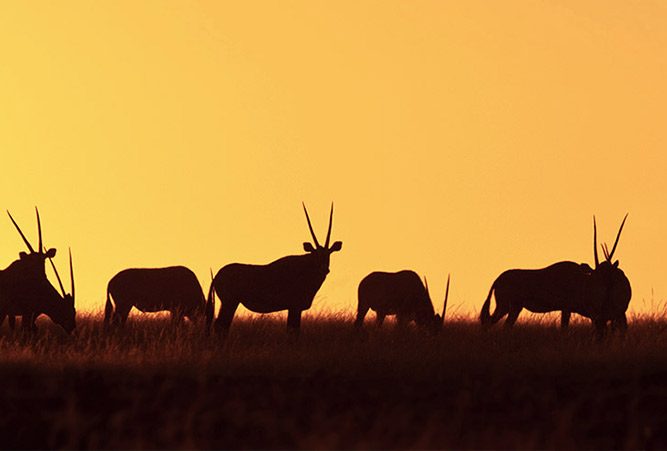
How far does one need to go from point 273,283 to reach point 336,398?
9075 mm

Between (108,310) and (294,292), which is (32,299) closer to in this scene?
(108,310)

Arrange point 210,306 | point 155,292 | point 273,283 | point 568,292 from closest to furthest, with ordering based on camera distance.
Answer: point 210,306 → point 273,283 → point 568,292 → point 155,292

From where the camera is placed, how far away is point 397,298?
22.5 m

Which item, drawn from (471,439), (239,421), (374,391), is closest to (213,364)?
(374,391)

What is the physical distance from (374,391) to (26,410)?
2.97 m

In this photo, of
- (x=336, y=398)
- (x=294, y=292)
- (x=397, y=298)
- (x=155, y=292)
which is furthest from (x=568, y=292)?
(x=336, y=398)

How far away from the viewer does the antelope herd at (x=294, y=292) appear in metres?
20.5

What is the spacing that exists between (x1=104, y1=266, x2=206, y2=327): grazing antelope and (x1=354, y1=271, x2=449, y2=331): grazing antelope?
9.01 feet

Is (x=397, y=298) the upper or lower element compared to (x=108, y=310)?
upper

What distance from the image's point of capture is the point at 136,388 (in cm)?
1212

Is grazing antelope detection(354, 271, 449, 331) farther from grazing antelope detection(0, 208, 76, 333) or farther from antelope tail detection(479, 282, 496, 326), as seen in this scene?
grazing antelope detection(0, 208, 76, 333)

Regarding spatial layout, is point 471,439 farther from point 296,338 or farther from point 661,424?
point 296,338

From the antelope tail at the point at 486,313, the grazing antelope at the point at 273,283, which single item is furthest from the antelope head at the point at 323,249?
the antelope tail at the point at 486,313

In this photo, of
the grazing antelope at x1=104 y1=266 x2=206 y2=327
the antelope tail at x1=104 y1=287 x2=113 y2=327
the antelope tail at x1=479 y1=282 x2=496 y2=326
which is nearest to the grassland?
the antelope tail at x1=479 y1=282 x2=496 y2=326
